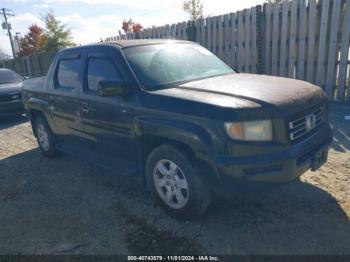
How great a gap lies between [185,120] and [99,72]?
164 centimetres

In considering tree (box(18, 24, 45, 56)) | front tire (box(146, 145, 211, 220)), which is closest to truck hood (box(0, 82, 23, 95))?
front tire (box(146, 145, 211, 220))

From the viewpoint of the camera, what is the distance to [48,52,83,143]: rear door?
4379 millimetres

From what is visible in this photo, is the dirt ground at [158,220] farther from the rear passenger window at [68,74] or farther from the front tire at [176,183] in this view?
the rear passenger window at [68,74]

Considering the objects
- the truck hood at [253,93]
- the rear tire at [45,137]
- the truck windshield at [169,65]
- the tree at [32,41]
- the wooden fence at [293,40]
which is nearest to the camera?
the truck hood at [253,93]

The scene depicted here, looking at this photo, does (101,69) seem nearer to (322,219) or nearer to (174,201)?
(174,201)

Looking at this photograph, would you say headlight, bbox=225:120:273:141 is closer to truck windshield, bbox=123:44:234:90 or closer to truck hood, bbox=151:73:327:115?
truck hood, bbox=151:73:327:115

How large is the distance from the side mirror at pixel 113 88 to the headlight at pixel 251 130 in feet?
4.23

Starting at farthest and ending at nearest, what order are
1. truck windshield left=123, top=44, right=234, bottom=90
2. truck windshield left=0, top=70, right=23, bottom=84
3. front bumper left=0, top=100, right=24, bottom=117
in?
truck windshield left=0, top=70, right=23, bottom=84
front bumper left=0, top=100, right=24, bottom=117
truck windshield left=123, top=44, right=234, bottom=90

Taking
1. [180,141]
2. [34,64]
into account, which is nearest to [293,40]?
[180,141]

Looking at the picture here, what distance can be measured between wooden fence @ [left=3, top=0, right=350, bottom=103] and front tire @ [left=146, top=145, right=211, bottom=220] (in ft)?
18.3

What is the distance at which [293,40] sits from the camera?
7594 mm

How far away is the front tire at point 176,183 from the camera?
118 inches

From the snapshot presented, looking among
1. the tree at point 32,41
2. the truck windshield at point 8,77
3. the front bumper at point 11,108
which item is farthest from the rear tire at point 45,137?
the tree at point 32,41

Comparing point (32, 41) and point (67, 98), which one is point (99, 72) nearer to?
point (67, 98)
